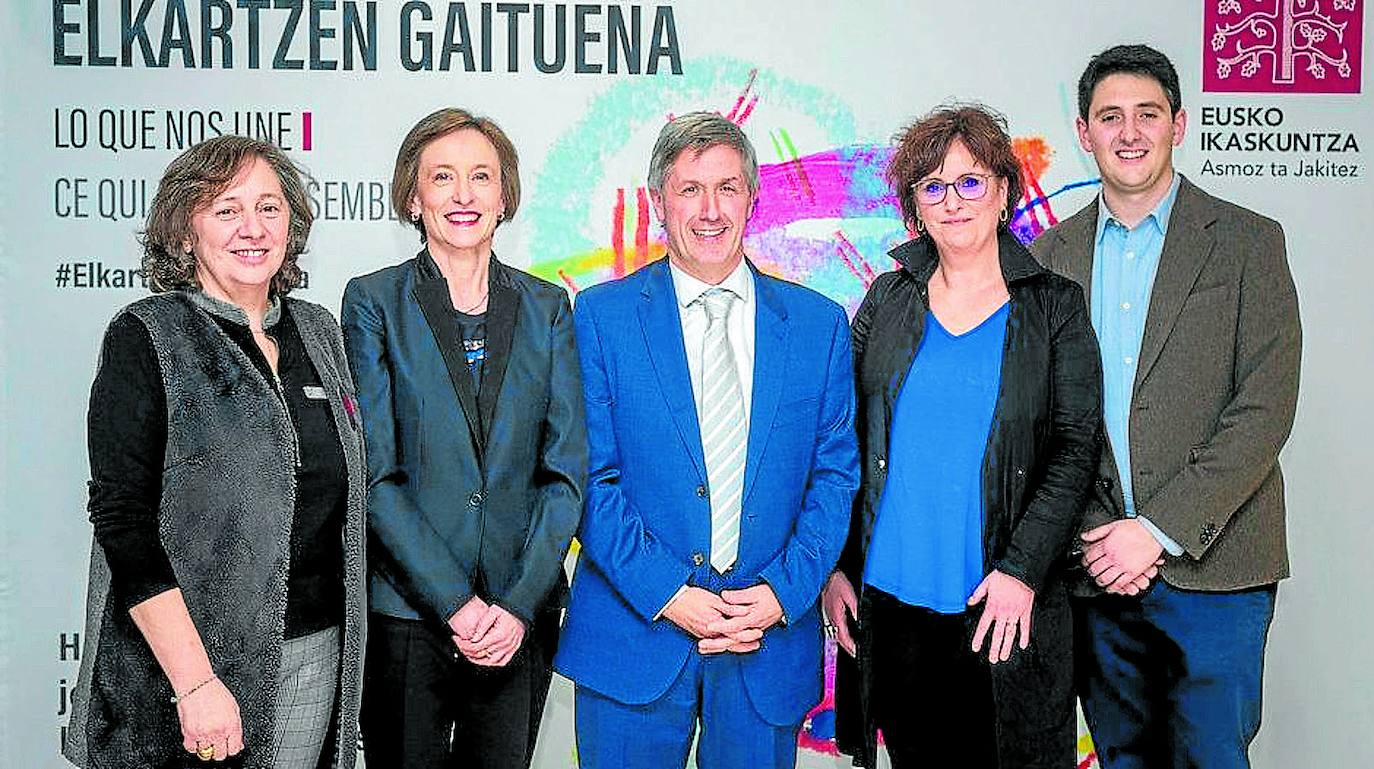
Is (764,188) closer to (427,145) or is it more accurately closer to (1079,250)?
(1079,250)

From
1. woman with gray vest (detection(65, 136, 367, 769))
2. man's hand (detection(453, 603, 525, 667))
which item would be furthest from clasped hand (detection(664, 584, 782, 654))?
woman with gray vest (detection(65, 136, 367, 769))

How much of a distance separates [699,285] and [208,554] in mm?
1064

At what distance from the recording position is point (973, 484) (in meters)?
2.58

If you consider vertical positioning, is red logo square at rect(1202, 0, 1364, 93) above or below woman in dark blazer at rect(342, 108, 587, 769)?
above

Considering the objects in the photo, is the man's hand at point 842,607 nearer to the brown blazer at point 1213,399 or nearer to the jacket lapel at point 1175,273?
the brown blazer at point 1213,399

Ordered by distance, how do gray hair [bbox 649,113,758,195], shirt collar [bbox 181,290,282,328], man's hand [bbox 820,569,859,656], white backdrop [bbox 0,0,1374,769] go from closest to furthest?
shirt collar [bbox 181,290,282,328]
gray hair [bbox 649,113,758,195]
man's hand [bbox 820,569,859,656]
white backdrop [bbox 0,0,1374,769]

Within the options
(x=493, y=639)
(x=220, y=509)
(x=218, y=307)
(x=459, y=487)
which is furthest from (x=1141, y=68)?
(x=220, y=509)

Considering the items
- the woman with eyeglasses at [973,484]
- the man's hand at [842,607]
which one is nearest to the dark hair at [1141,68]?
the woman with eyeglasses at [973,484]

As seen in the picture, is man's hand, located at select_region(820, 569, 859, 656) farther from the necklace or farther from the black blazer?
the necklace

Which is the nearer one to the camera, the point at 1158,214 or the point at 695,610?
the point at 695,610

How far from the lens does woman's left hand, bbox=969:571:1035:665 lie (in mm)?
2543

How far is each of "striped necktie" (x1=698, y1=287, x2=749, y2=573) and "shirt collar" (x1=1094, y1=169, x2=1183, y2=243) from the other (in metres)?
Answer: 0.91

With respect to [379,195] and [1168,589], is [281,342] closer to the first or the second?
[379,195]

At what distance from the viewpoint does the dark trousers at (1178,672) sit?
2.76m
